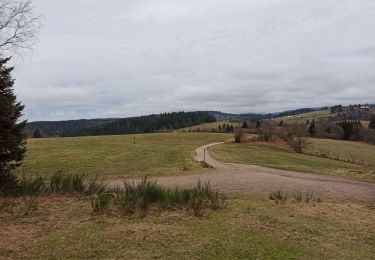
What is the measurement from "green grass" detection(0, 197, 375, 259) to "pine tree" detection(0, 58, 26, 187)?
426 cm

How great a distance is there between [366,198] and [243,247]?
11.7m

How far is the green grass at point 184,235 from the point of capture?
805cm

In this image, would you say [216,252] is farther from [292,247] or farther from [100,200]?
[100,200]

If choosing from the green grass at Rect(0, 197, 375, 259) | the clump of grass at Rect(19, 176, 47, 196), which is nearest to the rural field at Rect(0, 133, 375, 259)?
the green grass at Rect(0, 197, 375, 259)

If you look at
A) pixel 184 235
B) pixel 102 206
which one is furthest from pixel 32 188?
pixel 184 235

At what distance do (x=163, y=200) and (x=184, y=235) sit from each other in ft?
9.49

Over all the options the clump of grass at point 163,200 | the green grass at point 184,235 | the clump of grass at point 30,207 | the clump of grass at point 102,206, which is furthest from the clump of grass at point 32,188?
the clump of grass at point 102,206

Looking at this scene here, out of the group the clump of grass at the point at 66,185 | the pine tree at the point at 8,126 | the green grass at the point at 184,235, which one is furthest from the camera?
the pine tree at the point at 8,126

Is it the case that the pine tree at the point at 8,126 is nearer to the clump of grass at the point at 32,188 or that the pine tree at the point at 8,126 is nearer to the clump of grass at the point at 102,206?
the clump of grass at the point at 32,188

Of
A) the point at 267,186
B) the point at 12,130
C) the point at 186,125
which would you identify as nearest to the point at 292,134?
the point at 267,186

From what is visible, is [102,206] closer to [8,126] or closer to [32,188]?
[32,188]

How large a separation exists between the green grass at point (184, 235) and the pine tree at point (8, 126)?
4261 millimetres

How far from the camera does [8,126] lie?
15.9 m

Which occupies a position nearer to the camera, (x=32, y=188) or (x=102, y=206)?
(x=102, y=206)
